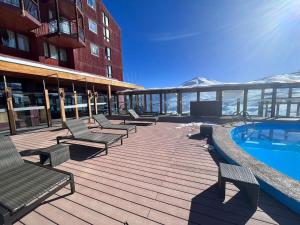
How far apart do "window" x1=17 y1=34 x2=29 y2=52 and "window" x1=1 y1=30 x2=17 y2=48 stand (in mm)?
272

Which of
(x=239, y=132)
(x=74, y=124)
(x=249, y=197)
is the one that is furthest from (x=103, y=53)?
(x=249, y=197)

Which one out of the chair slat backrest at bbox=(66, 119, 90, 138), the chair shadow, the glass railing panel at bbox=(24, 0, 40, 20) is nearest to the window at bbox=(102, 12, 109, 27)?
the glass railing panel at bbox=(24, 0, 40, 20)

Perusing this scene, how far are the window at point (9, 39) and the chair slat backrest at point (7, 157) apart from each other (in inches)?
337

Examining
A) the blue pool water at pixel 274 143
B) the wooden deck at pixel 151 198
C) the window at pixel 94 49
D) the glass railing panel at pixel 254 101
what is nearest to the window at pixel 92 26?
the window at pixel 94 49

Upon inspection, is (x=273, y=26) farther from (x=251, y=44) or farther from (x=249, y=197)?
(x=249, y=197)

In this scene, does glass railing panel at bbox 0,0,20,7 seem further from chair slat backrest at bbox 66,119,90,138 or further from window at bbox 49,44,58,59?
chair slat backrest at bbox 66,119,90,138

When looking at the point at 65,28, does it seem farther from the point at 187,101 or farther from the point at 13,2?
the point at 187,101

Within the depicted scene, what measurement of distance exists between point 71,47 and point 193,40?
468 inches

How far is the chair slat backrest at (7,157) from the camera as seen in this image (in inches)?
101

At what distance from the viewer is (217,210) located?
2.03 m

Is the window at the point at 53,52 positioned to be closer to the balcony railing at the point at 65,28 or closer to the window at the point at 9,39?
the balcony railing at the point at 65,28

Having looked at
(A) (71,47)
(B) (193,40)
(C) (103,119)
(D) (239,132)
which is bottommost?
(D) (239,132)

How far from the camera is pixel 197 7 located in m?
10.5

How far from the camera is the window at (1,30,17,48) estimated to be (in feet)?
26.9
